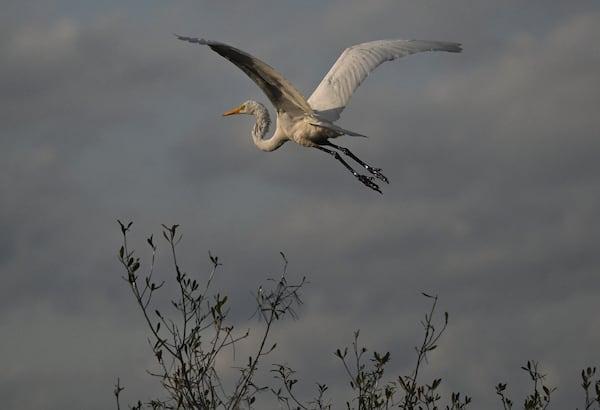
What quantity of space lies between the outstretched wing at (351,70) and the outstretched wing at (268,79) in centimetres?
38

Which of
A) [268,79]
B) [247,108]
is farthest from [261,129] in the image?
[268,79]

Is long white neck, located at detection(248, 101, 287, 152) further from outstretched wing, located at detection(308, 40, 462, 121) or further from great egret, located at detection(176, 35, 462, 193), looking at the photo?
outstretched wing, located at detection(308, 40, 462, 121)

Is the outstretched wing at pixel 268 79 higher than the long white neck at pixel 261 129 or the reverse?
the reverse

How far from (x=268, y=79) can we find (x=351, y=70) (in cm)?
195

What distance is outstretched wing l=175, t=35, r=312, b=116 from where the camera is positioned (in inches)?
506

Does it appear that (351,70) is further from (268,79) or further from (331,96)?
(268,79)

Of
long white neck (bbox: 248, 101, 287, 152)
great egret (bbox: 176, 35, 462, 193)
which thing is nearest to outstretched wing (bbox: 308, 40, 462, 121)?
great egret (bbox: 176, 35, 462, 193)

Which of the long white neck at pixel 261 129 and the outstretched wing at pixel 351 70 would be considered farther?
the long white neck at pixel 261 129

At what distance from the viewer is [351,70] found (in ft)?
52.1

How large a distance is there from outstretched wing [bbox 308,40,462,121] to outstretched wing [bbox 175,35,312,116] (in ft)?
1.26

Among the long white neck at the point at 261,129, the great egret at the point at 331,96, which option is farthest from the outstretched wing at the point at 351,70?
the long white neck at the point at 261,129

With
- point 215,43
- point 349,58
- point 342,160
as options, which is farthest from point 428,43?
point 215,43

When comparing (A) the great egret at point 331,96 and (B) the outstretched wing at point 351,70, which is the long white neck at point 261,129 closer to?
(A) the great egret at point 331,96

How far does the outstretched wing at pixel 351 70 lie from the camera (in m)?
15.6
